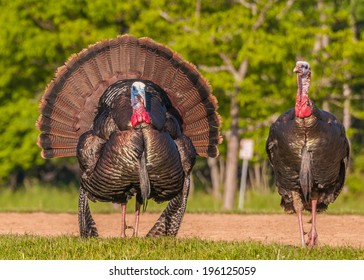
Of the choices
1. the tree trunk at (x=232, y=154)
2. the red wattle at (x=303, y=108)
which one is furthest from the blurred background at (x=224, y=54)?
the red wattle at (x=303, y=108)

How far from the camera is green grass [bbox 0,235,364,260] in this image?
31.2 ft

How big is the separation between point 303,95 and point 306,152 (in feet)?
1.80

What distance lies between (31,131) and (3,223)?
13.1m

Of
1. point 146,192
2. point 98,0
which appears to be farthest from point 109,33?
point 146,192

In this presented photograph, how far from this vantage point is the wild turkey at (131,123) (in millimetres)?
10273

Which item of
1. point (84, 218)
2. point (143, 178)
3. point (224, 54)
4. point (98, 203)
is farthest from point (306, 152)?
point (98, 203)

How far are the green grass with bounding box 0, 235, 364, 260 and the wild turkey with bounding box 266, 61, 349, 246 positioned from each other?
0.67 meters

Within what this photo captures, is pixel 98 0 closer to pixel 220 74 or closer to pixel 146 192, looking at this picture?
pixel 220 74

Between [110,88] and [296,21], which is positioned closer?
[110,88]

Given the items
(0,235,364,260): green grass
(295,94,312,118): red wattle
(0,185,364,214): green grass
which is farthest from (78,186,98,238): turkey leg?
(0,185,364,214): green grass

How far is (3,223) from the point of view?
14.5 metres

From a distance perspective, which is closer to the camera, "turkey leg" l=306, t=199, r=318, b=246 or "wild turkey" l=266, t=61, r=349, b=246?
"wild turkey" l=266, t=61, r=349, b=246

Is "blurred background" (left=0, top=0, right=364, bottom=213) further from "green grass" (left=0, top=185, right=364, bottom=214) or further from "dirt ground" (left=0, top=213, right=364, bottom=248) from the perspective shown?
"dirt ground" (left=0, top=213, right=364, bottom=248)

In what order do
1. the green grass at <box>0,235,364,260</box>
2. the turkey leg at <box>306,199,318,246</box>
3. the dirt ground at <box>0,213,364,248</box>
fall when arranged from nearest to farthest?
the green grass at <box>0,235,364,260</box> < the turkey leg at <box>306,199,318,246</box> < the dirt ground at <box>0,213,364,248</box>
